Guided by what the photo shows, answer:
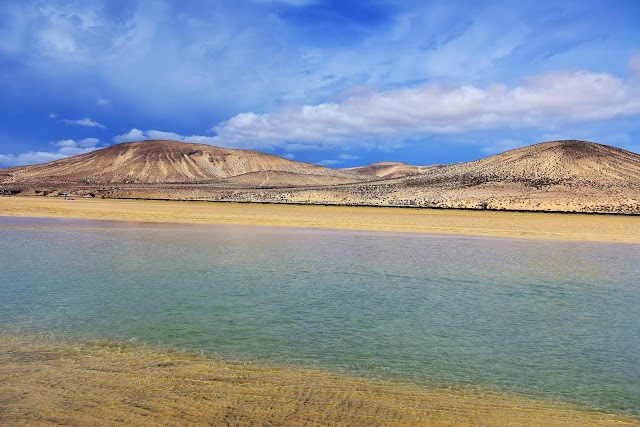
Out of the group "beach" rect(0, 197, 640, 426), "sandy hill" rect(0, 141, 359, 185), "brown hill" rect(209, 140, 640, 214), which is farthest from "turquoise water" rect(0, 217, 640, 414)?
"sandy hill" rect(0, 141, 359, 185)

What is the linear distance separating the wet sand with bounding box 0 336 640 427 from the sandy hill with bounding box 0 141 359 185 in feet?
343

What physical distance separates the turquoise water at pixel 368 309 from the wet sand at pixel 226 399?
0.47 metres

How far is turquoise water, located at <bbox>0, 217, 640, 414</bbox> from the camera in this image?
280 inches

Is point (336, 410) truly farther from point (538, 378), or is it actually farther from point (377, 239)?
point (377, 239)

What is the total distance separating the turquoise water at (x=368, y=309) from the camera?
7.12 m

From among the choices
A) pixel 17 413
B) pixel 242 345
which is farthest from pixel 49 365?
pixel 242 345

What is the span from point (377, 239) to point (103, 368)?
2002cm

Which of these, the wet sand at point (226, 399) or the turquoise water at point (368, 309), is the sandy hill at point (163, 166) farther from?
the wet sand at point (226, 399)

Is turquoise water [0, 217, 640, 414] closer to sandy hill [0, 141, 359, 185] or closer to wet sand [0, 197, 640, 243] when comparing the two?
wet sand [0, 197, 640, 243]

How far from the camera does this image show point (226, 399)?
18.9ft

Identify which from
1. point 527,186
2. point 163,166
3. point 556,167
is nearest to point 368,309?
point 527,186

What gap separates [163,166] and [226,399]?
140 m

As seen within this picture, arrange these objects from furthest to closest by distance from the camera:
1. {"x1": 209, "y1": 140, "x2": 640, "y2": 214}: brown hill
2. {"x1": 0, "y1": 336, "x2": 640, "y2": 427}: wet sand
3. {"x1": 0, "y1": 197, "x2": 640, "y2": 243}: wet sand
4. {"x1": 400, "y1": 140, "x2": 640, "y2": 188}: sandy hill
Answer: {"x1": 400, "y1": 140, "x2": 640, "y2": 188}: sandy hill, {"x1": 209, "y1": 140, "x2": 640, "y2": 214}: brown hill, {"x1": 0, "y1": 197, "x2": 640, "y2": 243}: wet sand, {"x1": 0, "y1": 336, "x2": 640, "y2": 427}: wet sand

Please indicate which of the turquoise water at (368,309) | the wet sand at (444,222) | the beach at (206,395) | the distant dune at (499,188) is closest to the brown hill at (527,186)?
the distant dune at (499,188)
